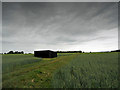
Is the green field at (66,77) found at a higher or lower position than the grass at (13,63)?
higher

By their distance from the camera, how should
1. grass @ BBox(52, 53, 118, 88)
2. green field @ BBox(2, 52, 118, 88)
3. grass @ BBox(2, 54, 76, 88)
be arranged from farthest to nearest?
grass @ BBox(2, 54, 76, 88), green field @ BBox(2, 52, 118, 88), grass @ BBox(52, 53, 118, 88)

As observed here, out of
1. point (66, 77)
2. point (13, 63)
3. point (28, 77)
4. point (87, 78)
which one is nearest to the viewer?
point (87, 78)

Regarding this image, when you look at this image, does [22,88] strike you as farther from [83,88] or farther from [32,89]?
[83,88]

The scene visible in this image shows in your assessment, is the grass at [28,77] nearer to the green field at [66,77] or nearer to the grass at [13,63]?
the green field at [66,77]

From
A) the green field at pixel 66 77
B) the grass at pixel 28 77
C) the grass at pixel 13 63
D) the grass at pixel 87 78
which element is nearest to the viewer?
the grass at pixel 87 78

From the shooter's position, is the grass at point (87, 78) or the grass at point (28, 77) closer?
the grass at point (87, 78)

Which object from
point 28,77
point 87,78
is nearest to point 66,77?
point 87,78

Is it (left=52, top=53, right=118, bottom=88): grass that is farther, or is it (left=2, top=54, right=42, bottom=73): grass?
(left=2, top=54, right=42, bottom=73): grass

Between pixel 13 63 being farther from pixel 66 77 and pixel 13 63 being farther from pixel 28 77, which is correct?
pixel 66 77

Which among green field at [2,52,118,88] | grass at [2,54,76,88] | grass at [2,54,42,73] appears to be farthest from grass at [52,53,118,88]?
grass at [2,54,42,73]

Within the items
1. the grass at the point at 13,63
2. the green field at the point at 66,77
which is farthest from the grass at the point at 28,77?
the grass at the point at 13,63

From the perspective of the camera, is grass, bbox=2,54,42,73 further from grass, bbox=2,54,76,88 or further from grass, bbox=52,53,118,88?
grass, bbox=52,53,118,88

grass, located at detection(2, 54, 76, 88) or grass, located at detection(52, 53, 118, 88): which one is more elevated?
grass, located at detection(52, 53, 118, 88)

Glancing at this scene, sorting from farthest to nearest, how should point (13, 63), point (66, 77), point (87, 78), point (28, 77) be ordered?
point (13, 63), point (28, 77), point (66, 77), point (87, 78)
